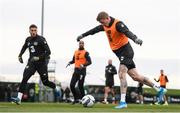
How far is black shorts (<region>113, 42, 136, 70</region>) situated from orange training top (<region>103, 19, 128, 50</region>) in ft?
0.33

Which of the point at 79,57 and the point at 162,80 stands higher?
the point at 162,80

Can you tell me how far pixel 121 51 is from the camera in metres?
15.3

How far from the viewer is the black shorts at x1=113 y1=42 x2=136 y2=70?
15.2 meters

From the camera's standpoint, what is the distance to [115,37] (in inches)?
599

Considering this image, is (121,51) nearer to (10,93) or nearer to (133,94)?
(10,93)

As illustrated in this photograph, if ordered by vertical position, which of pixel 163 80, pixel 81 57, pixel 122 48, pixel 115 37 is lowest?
pixel 122 48

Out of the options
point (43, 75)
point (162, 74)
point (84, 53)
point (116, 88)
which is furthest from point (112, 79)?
point (116, 88)

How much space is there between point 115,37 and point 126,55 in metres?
0.49

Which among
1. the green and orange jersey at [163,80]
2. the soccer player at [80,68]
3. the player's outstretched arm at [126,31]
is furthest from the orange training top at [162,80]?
the player's outstretched arm at [126,31]

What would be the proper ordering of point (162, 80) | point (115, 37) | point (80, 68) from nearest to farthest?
point (115, 37) < point (80, 68) < point (162, 80)

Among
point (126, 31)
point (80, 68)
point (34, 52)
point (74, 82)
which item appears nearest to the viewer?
point (126, 31)

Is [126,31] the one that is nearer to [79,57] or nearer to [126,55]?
[126,55]

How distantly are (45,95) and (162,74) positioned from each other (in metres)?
10.1

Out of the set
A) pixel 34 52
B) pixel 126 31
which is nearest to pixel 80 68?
pixel 34 52
